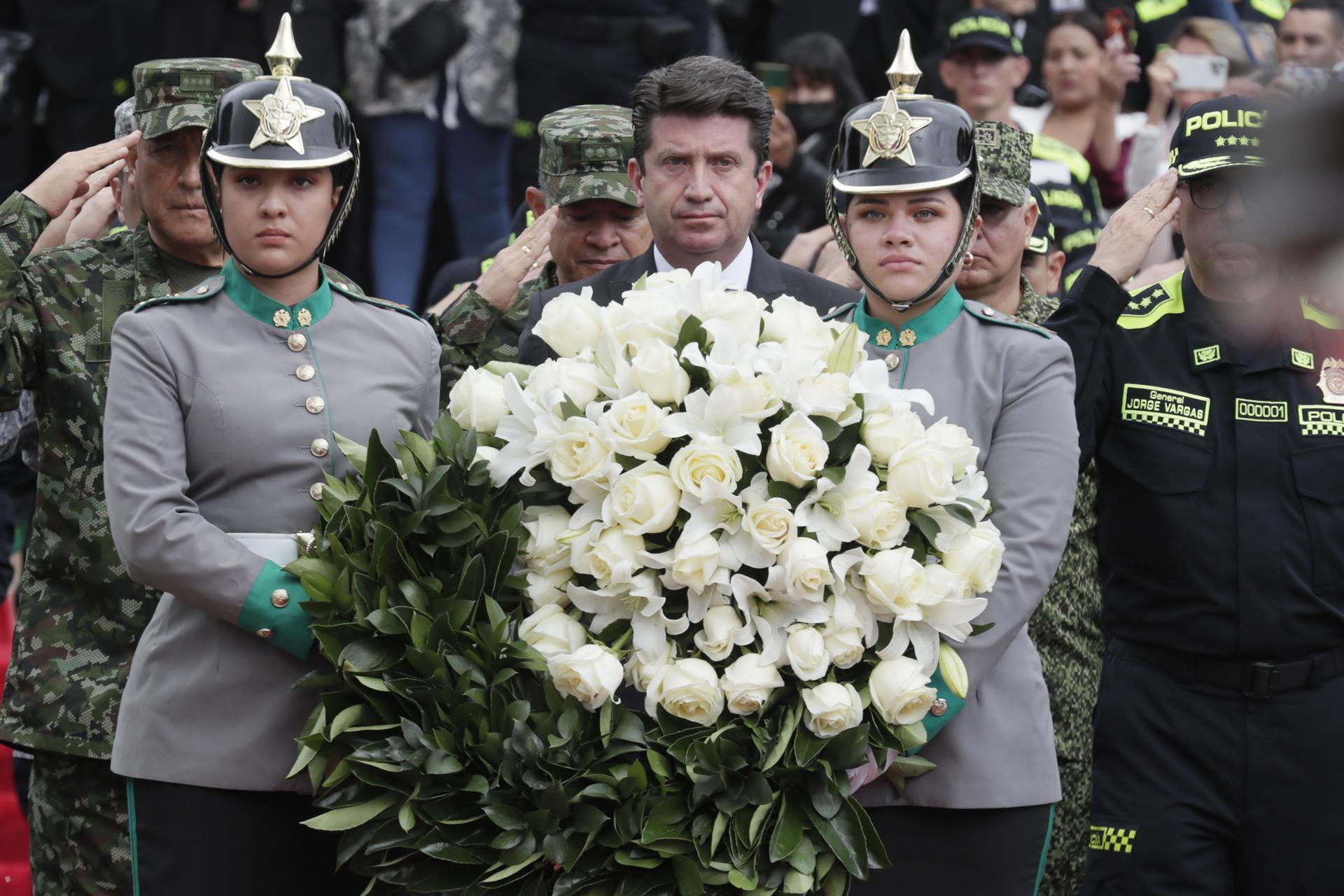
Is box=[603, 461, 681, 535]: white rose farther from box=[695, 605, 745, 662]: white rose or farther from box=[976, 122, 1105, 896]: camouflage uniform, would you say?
box=[976, 122, 1105, 896]: camouflage uniform

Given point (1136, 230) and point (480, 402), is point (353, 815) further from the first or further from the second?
point (1136, 230)

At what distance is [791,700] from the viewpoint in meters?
3.21

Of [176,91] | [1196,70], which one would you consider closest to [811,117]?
[1196,70]

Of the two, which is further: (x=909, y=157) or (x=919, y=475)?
(x=909, y=157)

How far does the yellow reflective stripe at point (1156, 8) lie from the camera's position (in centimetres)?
885

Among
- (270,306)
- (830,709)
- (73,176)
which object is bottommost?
(830,709)

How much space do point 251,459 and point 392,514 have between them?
1.38 ft

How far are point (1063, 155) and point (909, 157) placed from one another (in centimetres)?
381

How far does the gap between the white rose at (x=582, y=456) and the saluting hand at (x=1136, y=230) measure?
6.56 ft

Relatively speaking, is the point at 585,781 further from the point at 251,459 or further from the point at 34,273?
the point at 34,273

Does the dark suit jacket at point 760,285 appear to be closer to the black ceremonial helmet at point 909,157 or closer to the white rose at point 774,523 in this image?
the black ceremonial helmet at point 909,157

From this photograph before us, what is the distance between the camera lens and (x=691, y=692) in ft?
10.3

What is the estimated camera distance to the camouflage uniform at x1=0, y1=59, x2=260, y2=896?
4266mm

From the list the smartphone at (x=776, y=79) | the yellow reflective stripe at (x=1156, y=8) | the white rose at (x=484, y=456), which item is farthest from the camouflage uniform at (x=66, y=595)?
the yellow reflective stripe at (x=1156, y=8)
